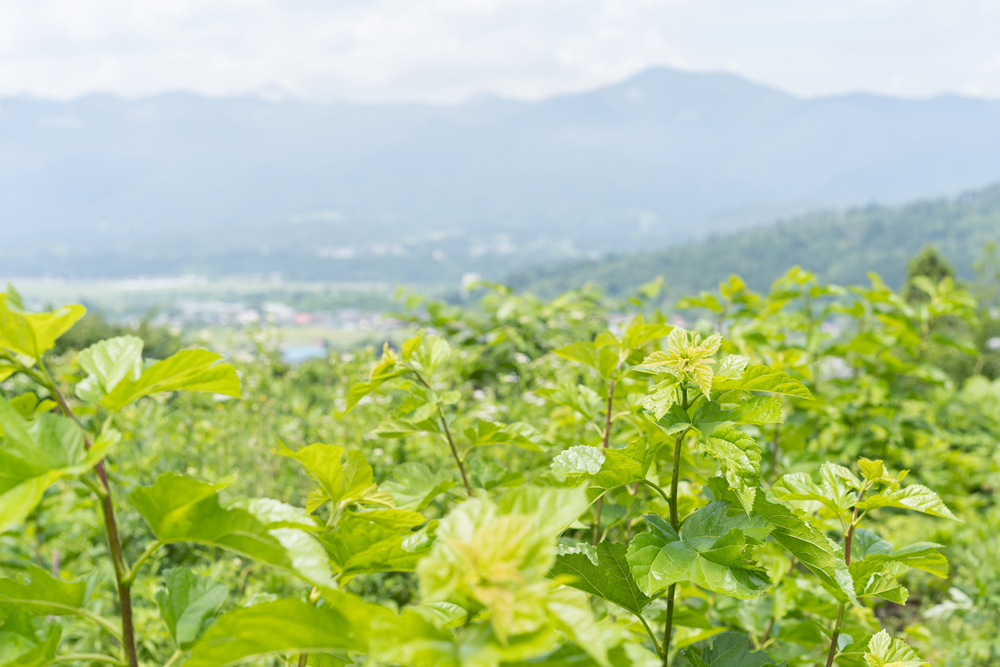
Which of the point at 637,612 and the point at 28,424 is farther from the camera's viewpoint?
the point at 637,612

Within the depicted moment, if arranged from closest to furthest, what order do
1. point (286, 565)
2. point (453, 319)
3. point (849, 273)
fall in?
point (286, 565) < point (453, 319) < point (849, 273)

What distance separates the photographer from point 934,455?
11.1 ft

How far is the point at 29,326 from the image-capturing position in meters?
0.57

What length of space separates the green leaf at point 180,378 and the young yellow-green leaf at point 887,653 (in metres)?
0.92

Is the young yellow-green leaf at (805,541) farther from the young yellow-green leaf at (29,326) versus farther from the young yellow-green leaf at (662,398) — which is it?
the young yellow-green leaf at (29,326)

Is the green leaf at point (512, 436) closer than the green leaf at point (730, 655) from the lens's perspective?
No

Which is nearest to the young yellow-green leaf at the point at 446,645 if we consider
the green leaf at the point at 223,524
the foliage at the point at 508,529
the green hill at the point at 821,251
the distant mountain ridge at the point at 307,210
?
the foliage at the point at 508,529

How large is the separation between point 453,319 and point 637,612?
3141 millimetres

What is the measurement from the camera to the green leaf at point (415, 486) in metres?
1.02

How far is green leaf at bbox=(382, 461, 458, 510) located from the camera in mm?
1019

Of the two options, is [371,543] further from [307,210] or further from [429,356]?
[307,210]

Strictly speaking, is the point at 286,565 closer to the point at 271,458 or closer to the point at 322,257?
the point at 271,458

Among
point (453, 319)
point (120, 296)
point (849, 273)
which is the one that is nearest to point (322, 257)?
point (120, 296)

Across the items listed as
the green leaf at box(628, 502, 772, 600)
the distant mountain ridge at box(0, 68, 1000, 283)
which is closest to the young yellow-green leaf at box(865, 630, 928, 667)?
the green leaf at box(628, 502, 772, 600)
